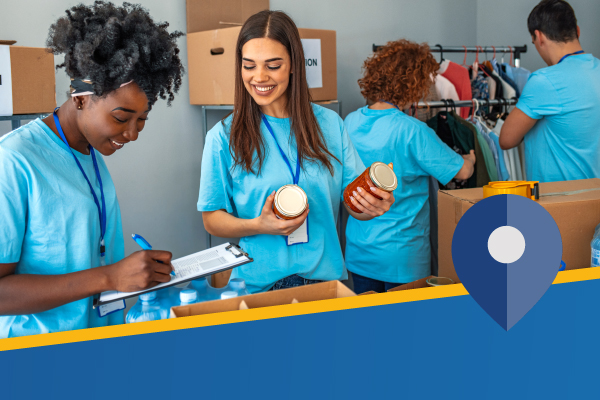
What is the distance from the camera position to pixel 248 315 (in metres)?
0.50

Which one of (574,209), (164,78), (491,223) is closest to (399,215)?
(574,209)

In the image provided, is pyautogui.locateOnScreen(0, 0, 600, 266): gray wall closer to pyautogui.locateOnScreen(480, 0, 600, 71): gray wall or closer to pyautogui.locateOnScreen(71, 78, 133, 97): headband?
pyautogui.locateOnScreen(480, 0, 600, 71): gray wall

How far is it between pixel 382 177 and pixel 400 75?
49.5 inches

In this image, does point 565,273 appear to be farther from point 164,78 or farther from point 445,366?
point 164,78

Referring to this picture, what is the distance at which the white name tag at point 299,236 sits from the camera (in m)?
1.38

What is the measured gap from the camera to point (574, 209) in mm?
1111

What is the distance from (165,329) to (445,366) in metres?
0.30

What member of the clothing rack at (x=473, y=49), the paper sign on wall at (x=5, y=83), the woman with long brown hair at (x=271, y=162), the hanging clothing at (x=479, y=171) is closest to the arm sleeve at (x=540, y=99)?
the hanging clothing at (x=479, y=171)

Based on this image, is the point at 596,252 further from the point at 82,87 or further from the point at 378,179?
the point at 82,87

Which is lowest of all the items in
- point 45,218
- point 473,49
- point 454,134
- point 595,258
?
point 595,258

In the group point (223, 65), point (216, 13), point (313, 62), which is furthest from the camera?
point (216, 13)

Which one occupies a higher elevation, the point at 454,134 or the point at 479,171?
the point at 454,134

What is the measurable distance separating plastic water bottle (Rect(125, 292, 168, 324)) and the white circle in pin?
2.35ft

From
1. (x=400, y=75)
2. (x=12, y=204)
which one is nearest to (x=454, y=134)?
(x=400, y=75)
